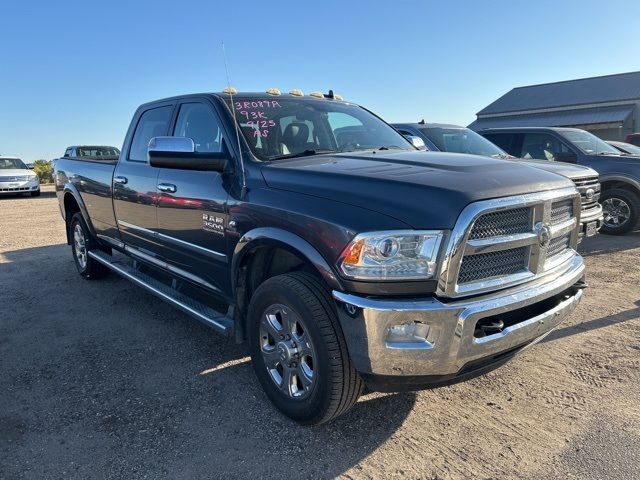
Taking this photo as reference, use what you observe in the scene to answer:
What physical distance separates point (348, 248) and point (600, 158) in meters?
7.68

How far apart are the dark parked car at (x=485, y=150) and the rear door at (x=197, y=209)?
323cm

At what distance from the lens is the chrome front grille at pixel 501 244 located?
7.55ft

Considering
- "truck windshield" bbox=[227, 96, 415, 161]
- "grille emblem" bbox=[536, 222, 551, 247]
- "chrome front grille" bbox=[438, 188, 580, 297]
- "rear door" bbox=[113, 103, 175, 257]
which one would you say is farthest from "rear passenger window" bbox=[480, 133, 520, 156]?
"grille emblem" bbox=[536, 222, 551, 247]

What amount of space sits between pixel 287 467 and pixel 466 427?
3.50ft

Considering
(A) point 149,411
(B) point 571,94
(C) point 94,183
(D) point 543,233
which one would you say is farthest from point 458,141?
(B) point 571,94

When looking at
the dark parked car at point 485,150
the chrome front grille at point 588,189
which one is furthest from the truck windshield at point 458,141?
the chrome front grille at point 588,189

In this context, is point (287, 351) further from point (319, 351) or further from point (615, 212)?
point (615, 212)

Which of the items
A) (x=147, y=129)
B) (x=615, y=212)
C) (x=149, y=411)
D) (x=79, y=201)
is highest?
(x=147, y=129)

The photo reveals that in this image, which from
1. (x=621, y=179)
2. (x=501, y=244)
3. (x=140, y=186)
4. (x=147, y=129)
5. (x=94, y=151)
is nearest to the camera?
(x=501, y=244)

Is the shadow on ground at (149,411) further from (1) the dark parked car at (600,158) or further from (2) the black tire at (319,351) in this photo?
(1) the dark parked car at (600,158)

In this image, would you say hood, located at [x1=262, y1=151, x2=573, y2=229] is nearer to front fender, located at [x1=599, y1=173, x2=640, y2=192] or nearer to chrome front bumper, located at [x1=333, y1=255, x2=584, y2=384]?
chrome front bumper, located at [x1=333, y1=255, x2=584, y2=384]

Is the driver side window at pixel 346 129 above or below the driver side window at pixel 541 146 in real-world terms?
above

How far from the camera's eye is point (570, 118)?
35.3m

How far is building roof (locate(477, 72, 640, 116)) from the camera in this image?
36.1 metres
